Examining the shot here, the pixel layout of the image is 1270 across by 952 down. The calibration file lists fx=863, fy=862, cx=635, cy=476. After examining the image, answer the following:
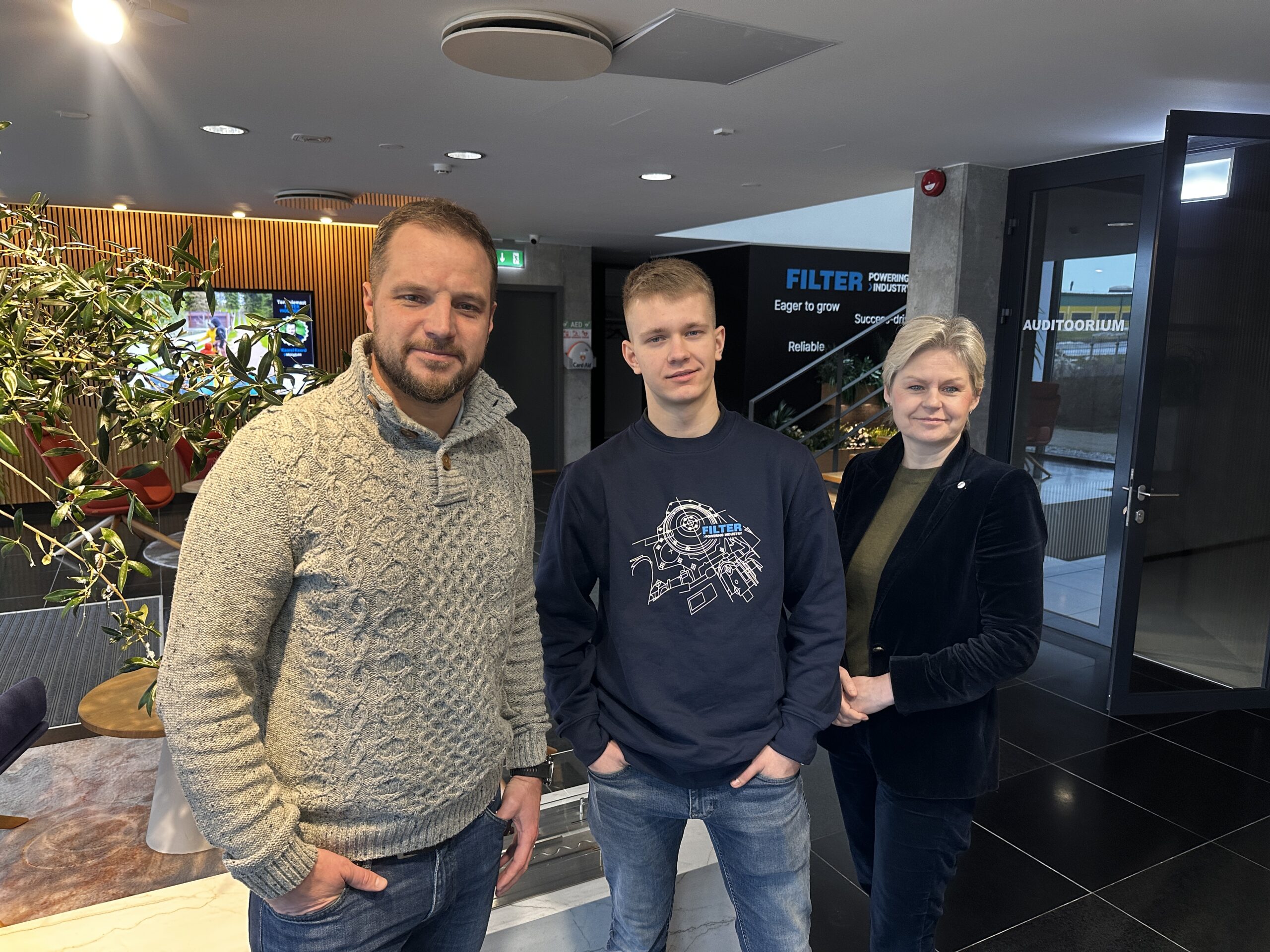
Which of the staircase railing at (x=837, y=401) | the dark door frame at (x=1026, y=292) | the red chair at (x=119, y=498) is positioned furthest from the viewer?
the staircase railing at (x=837, y=401)

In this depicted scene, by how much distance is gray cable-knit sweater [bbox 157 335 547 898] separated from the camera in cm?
111

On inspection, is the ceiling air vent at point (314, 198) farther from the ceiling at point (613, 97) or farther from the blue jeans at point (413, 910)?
the blue jeans at point (413, 910)

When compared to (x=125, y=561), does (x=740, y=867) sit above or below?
below

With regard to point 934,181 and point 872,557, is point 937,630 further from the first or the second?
point 934,181

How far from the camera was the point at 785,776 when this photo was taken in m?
1.60

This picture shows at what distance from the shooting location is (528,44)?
2.88 meters

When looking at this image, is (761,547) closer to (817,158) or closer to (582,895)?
(582,895)

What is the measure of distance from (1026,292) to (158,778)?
16.4 ft

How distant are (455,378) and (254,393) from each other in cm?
104

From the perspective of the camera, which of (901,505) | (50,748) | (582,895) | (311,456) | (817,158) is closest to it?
(311,456)

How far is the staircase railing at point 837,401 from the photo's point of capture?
8531 mm

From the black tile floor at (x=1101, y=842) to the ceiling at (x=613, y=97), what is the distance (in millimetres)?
2759

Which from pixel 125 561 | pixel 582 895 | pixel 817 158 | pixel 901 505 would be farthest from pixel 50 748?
pixel 817 158

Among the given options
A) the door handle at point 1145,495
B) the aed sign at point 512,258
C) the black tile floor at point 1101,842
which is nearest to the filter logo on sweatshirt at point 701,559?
the black tile floor at point 1101,842
